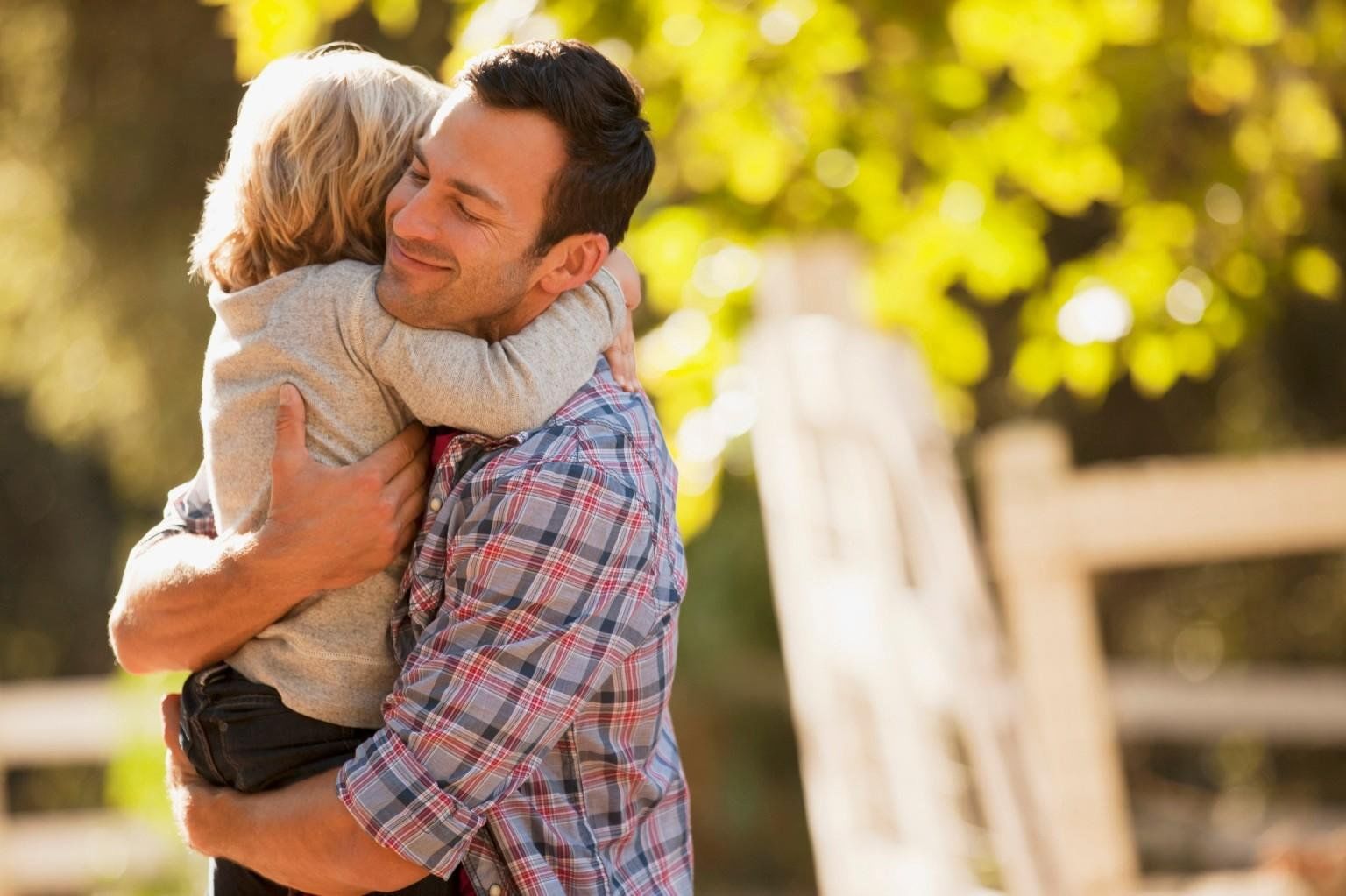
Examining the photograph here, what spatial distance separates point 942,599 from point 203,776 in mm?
1884

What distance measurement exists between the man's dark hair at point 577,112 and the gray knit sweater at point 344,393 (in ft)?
0.34

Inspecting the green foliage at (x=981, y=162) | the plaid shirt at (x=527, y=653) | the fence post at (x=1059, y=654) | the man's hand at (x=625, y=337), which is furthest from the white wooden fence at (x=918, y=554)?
the plaid shirt at (x=527, y=653)

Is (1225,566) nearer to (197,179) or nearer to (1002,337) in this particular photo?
(1002,337)

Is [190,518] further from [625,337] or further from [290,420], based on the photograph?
[625,337]

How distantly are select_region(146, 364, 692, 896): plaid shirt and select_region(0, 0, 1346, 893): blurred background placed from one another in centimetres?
127

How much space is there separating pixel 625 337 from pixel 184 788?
66 cm

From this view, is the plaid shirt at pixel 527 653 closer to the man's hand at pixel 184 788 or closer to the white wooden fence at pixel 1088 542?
the man's hand at pixel 184 788

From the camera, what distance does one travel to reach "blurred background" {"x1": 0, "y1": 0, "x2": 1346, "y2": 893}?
3.13 m

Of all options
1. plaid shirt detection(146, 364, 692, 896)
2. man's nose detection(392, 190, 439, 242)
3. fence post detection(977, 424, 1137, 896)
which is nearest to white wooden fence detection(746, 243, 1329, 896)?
fence post detection(977, 424, 1137, 896)

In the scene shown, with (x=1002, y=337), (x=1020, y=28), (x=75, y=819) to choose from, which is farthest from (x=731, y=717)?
(x=1020, y=28)

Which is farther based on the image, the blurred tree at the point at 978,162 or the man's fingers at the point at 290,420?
the blurred tree at the point at 978,162

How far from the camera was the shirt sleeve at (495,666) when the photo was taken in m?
1.40

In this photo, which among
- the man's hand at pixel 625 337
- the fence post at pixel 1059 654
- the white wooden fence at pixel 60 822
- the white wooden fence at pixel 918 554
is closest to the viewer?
the man's hand at pixel 625 337

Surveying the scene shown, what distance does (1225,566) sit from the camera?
8.12 metres
